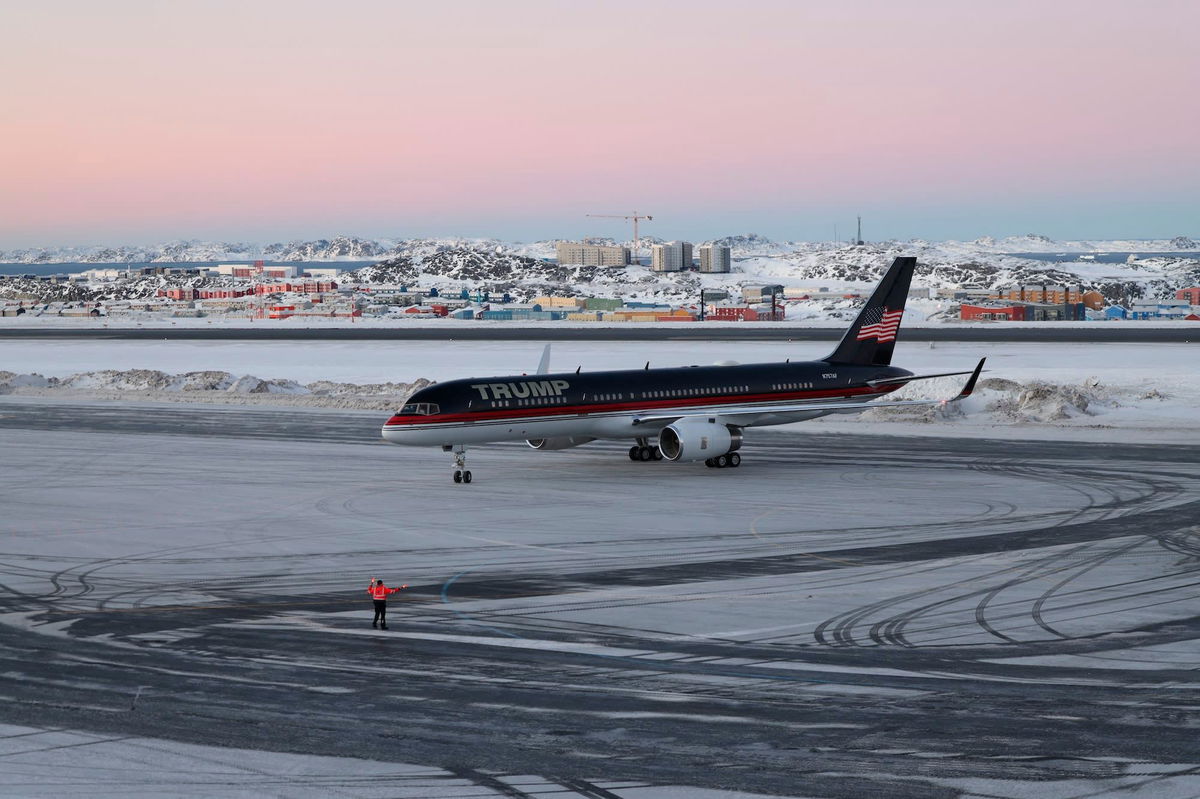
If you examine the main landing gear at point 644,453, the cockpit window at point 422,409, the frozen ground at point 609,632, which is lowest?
the frozen ground at point 609,632

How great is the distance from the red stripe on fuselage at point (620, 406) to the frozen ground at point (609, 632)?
263 cm

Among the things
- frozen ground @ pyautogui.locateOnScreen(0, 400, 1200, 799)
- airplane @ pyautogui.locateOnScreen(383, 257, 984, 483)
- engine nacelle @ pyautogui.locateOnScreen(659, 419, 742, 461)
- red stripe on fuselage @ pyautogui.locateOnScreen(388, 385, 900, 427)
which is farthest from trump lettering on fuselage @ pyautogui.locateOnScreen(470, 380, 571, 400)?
engine nacelle @ pyautogui.locateOnScreen(659, 419, 742, 461)

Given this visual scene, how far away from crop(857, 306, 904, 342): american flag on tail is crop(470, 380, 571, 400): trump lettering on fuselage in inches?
627

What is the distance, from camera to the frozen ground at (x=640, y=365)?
2650 inches

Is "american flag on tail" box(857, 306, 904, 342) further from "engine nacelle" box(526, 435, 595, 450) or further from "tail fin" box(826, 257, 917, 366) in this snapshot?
"engine nacelle" box(526, 435, 595, 450)

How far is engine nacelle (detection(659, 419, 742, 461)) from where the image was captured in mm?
50219

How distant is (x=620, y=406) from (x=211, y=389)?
4502cm

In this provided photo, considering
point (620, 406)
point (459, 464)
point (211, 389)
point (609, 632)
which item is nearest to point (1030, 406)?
point (620, 406)

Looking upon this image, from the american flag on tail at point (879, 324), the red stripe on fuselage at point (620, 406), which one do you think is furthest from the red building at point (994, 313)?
the red stripe on fuselage at point (620, 406)

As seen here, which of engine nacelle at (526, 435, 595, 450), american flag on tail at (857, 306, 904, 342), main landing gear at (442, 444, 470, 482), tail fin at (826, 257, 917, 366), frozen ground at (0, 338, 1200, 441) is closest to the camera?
main landing gear at (442, 444, 470, 482)

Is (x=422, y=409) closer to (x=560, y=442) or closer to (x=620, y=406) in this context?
(x=560, y=442)

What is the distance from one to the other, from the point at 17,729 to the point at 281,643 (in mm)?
6146

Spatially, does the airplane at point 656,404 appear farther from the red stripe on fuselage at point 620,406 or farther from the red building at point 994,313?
the red building at point 994,313

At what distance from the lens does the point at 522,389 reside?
49.5 metres
